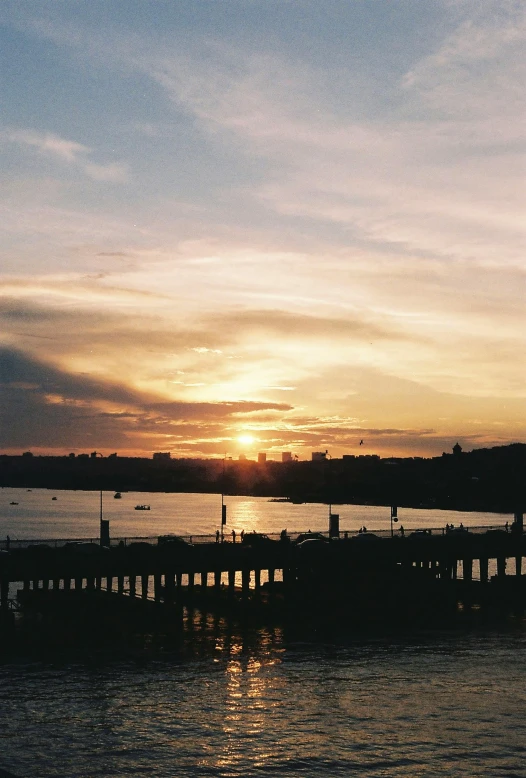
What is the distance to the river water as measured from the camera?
133ft

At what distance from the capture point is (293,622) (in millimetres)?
75500

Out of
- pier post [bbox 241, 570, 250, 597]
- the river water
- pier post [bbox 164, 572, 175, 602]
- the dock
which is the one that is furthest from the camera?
pier post [bbox 241, 570, 250, 597]

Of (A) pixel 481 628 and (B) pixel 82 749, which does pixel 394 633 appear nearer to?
(A) pixel 481 628

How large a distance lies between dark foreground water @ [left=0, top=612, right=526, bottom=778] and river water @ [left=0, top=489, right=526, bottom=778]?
0.10 meters

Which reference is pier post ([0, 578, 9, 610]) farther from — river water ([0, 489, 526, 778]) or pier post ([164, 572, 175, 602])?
pier post ([164, 572, 175, 602])

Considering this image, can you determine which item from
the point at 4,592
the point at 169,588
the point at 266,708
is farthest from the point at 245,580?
the point at 266,708

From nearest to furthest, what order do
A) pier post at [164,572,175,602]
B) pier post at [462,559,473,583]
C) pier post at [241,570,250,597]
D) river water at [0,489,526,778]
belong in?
river water at [0,489,526,778] < pier post at [164,572,175,602] < pier post at [241,570,250,597] < pier post at [462,559,473,583]

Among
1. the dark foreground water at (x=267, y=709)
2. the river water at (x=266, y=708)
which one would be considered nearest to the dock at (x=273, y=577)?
the river water at (x=266, y=708)

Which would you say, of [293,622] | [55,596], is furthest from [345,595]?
[55,596]

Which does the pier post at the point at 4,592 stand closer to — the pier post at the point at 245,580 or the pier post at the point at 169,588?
the pier post at the point at 169,588

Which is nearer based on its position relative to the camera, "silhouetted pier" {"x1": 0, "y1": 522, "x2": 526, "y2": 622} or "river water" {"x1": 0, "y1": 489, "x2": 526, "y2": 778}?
"river water" {"x1": 0, "y1": 489, "x2": 526, "y2": 778}

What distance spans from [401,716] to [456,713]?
323 centimetres

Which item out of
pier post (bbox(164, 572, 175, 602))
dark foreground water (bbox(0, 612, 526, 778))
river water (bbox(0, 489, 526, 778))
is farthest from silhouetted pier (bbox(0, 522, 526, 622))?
dark foreground water (bbox(0, 612, 526, 778))

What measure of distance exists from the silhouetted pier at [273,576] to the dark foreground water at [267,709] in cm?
981
